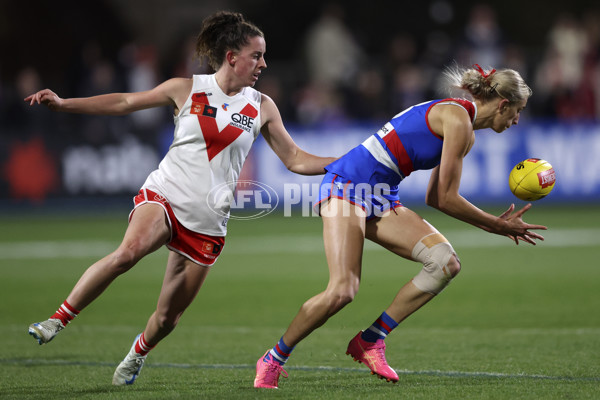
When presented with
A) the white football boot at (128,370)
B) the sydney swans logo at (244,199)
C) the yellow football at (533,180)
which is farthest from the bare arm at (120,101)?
the yellow football at (533,180)

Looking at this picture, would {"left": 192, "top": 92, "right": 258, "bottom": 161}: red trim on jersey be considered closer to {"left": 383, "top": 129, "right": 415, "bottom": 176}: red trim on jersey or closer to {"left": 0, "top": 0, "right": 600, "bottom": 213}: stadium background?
{"left": 383, "top": 129, "right": 415, "bottom": 176}: red trim on jersey

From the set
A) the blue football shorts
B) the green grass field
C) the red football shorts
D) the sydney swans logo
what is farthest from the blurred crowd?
the blue football shorts

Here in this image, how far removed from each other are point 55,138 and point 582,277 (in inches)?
426

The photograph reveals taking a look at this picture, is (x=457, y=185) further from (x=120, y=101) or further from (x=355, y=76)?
(x=355, y=76)

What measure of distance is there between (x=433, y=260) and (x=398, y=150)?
0.76 metres

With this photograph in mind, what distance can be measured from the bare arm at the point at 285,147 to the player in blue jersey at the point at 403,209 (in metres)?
0.27

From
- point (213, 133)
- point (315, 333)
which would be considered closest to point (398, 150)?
point (213, 133)

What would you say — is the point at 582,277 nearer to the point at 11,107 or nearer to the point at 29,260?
the point at 29,260

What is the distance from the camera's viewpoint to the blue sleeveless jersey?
20.0ft

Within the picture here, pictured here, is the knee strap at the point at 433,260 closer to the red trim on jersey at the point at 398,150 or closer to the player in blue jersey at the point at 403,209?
the player in blue jersey at the point at 403,209

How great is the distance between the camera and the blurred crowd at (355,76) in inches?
730

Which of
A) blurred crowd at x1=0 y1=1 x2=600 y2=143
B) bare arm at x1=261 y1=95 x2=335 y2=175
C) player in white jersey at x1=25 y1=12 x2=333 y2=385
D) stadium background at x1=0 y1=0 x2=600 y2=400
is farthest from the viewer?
blurred crowd at x1=0 y1=1 x2=600 y2=143

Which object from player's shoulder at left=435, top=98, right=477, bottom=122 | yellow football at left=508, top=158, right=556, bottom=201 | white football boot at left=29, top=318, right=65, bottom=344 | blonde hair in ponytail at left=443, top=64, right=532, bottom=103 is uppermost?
blonde hair in ponytail at left=443, top=64, right=532, bottom=103

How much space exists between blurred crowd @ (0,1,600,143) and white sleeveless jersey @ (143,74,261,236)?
11.8m
